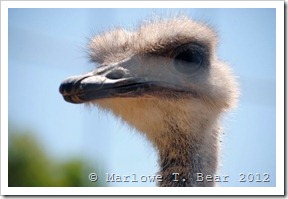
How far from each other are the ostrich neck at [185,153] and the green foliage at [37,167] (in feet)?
1.32

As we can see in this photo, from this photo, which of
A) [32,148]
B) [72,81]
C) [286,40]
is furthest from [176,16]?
[32,148]

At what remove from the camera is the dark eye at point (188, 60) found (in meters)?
3.05

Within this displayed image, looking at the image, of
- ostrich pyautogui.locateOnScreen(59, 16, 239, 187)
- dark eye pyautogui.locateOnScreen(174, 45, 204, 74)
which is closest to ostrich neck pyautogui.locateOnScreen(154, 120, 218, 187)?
ostrich pyautogui.locateOnScreen(59, 16, 239, 187)

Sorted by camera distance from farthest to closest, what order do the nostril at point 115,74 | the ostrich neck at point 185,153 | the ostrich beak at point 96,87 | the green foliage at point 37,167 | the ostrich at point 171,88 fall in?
the green foliage at point 37,167 → the ostrich neck at point 185,153 → the ostrich at point 171,88 → the nostril at point 115,74 → the ostrich beak at point 96,87

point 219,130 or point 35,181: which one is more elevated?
point 219,130

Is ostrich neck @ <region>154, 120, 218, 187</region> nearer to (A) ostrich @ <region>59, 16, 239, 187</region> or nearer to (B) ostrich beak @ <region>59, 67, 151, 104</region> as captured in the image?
(A) ostrich @ <region>59, 16, 239, 187</region>

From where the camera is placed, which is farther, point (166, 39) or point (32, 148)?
point (32, 148)

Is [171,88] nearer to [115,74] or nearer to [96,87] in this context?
[115,74]

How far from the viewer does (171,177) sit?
3172mm

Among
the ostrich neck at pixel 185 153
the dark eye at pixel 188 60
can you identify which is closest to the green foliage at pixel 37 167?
the ostrich neck at pixel 185 153

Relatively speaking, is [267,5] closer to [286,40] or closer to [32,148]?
[286,40]

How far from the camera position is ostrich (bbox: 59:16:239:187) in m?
2.97

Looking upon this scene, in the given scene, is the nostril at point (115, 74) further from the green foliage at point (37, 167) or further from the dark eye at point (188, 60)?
the green foliage at point (37, 167)

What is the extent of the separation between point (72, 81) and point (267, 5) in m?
1.02
